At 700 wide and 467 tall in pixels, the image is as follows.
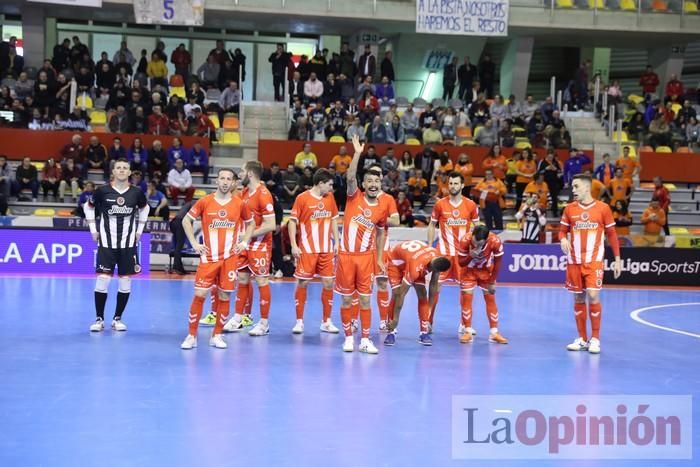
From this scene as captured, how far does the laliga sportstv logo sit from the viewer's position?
6965 millimetres

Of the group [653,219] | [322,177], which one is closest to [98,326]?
[322,177]

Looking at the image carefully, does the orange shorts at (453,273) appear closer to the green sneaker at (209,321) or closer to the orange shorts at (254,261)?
the orange shorts at (254,261)

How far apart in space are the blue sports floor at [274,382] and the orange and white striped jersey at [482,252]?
1.06m

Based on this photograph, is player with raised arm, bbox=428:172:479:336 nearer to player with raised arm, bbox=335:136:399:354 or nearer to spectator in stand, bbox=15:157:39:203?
player with raised arm, bbox=335:136:399:354

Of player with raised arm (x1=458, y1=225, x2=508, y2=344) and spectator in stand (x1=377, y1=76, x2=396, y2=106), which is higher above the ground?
spectator in stand (x1=377, y1=76, x2=396, y2=106)

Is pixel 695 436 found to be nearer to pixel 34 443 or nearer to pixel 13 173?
pixel 34 443

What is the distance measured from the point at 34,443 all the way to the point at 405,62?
1082 inches

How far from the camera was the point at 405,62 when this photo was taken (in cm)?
3272

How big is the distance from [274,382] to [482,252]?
3777mm

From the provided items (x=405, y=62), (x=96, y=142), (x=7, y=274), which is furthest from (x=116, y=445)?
(x=405, y=62)

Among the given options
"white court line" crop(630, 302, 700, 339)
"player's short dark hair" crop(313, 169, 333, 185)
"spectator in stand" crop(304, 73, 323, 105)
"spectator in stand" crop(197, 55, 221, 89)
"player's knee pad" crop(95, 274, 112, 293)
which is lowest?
"white court line" crop(630, 302, 700, 339)

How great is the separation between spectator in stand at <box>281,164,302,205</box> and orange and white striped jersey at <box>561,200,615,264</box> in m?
11.7

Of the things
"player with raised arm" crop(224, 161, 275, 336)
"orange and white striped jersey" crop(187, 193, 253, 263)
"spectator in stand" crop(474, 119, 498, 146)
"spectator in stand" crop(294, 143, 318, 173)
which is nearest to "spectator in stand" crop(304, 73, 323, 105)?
"spectator in stand" crop(294, 143, 318, 173)

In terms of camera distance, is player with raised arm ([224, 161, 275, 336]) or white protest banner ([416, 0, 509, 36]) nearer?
player with raised arm ([224, 161, 275, 336])
